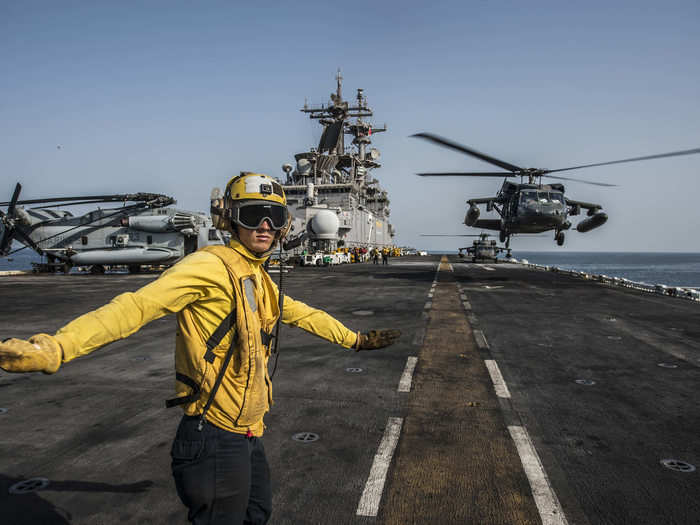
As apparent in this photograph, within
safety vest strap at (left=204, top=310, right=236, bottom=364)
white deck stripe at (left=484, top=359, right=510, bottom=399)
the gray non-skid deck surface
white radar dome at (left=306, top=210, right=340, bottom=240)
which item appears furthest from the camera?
white radar dome at (left=306, top=210, right=340, bottom=240)

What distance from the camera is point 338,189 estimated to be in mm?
52344

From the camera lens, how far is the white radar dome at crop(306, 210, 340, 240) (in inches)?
1570

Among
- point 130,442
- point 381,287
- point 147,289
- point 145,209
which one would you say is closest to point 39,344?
point 147,289

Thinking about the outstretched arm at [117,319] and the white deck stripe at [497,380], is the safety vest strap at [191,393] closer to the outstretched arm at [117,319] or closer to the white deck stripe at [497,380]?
the outstretched arm at [117,319]

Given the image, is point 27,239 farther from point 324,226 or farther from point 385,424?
point 385,424

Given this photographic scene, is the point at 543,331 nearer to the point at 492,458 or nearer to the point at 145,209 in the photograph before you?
the point at 492,458

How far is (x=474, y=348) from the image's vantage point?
853 cm

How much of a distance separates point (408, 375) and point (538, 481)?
3131 millimetres

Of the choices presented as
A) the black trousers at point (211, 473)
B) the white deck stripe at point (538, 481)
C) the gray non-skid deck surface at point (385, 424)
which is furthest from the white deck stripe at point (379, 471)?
the black trousers at point (211, 473)

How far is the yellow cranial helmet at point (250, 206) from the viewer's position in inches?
97.7

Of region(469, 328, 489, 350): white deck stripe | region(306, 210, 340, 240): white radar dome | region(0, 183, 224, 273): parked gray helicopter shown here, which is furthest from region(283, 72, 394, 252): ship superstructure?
region(469, 328, 489, 350): white deck stripe

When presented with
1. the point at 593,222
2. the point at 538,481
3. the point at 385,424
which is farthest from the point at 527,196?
the point at 538,481

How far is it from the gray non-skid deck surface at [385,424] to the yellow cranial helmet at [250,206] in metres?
2.16

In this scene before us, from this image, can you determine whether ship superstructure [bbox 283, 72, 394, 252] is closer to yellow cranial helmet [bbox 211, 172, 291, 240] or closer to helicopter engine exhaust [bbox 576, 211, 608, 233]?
helicopter engine exhaust [bbox 576, 211, 608, 233]
